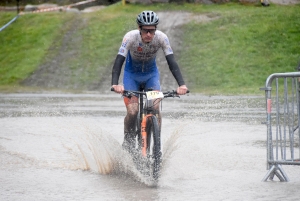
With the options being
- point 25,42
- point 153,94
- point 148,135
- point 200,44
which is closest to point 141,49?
point 153,94

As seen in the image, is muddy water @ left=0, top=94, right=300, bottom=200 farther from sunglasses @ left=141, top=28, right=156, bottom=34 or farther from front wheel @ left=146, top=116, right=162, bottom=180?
sunglasses @ left=141, top=28, right=156, bottom=34

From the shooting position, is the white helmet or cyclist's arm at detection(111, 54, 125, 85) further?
cyclist's arm at detection(111, 54, 125, 85)

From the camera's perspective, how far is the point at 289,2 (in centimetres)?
3784

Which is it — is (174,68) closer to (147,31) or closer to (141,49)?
(141,49)

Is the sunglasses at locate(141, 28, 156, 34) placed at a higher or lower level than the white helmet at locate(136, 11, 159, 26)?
lower

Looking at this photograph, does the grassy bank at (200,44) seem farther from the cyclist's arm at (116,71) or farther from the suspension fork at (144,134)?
the suspension fork at (144,134)

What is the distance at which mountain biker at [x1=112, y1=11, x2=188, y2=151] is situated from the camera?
360 inches

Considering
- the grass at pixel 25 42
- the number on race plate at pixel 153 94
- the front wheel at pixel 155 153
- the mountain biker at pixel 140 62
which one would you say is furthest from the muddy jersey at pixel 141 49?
the grass at pixel 25 42

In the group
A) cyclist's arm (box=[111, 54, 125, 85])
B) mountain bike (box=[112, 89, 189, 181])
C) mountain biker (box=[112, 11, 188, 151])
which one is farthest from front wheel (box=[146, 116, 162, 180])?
cyclist's arm (box=[111, 54, 125, 85])

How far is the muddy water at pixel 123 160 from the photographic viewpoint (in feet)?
27.0

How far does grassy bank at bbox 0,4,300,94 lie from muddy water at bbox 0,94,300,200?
9.70 m

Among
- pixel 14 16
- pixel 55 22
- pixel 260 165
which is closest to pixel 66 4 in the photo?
pixel 14 16

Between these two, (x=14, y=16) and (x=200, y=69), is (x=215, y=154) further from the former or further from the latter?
(x=14, y=16)

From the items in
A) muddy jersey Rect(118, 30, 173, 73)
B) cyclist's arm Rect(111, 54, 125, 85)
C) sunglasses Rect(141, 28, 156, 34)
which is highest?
sunglasses Rect(141, 28, 156, 34)
